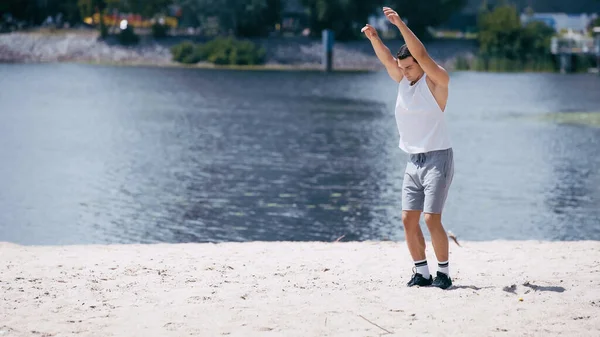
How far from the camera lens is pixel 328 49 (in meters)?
105

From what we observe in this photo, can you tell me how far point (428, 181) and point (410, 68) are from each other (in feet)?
3.10

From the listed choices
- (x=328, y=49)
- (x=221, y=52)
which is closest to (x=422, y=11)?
(x=328, y=49)

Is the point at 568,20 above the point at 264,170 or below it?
below

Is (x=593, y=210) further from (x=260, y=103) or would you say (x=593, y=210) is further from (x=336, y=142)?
(x=260, y=103)

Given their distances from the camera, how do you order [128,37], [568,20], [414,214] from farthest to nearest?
[568,20]
[128,37]
[414,214]

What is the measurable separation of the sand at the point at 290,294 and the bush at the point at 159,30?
99.3 metres

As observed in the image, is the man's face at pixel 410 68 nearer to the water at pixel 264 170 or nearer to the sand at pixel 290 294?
the sand at pixel 290 294

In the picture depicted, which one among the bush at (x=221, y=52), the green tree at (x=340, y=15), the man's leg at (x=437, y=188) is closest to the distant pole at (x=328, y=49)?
the green tree at (x=340, y=15)

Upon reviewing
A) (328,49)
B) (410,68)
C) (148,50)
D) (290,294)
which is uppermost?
(410,68)

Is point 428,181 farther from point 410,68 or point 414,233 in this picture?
point 410,68

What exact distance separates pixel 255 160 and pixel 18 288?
2318 centimetres

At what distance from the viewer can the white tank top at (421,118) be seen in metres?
9.00

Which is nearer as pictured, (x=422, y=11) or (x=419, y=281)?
(x=419, y=281)

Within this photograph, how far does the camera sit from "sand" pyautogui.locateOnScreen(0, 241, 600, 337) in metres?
8.12
